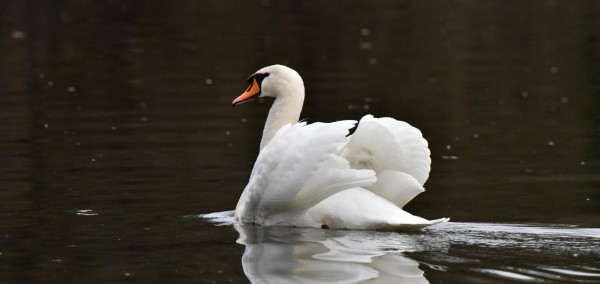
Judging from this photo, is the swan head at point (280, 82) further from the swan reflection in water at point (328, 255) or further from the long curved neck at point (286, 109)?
the swan reflection in water at point (328, 255)

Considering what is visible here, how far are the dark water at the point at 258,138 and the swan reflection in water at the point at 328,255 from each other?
0.9 inches

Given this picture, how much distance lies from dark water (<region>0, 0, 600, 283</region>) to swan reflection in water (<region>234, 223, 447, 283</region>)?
A: 0.08 ft

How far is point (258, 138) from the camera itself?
48.3 ft

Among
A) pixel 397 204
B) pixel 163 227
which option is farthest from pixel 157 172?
pixel 397 204

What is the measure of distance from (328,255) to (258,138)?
6318 mm

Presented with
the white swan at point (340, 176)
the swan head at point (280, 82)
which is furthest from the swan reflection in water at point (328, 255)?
the swan head at point (280, 82)

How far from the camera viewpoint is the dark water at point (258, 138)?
27.4ft

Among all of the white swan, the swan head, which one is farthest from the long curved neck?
the white swan

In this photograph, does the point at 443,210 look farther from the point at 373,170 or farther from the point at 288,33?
the point at 288,33

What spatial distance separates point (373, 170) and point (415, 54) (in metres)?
14.1

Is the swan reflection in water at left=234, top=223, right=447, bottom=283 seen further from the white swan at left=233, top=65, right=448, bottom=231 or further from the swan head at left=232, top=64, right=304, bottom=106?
the swan head at left=232, top=64, right=304, bottom=106

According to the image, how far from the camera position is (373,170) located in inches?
372

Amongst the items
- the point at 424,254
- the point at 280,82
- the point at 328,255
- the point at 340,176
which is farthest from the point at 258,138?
the point at 424,254

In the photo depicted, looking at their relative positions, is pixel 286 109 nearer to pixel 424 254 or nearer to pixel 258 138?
pixel 424 254
